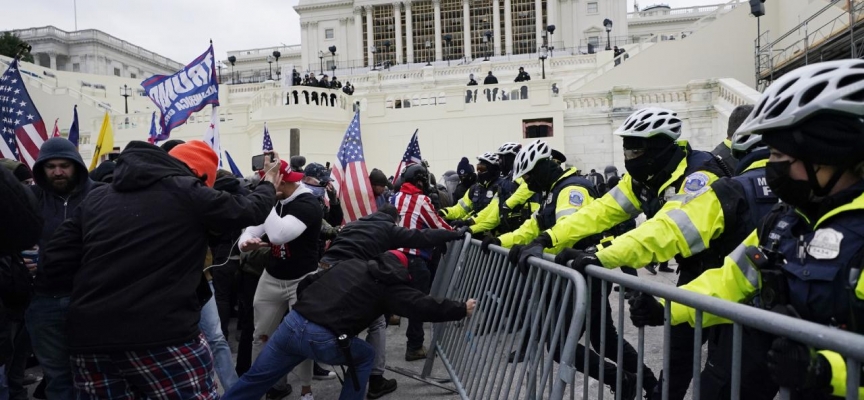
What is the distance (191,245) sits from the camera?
306 cm

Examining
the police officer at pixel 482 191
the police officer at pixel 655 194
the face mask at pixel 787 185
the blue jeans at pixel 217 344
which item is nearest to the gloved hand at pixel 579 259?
the police officer at pixel 655 194

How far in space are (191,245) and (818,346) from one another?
264cm

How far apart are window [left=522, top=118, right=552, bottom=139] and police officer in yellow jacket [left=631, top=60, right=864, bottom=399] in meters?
17.9

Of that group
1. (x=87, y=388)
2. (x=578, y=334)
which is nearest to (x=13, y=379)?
(x=87, y=388)

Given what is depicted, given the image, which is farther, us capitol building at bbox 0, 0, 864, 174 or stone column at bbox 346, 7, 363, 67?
stone column at bbox 346, 7, 363, 67

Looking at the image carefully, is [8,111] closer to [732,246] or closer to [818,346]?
[732,246]

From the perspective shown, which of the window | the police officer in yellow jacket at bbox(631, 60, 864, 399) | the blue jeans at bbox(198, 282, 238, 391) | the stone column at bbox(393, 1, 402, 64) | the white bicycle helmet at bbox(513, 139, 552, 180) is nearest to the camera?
the police officer in yellow jacket at bbox(631, 60, 864, 399)

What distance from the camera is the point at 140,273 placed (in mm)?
2896

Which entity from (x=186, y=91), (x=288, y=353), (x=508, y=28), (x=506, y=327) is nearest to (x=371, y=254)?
(x=288, y=353)

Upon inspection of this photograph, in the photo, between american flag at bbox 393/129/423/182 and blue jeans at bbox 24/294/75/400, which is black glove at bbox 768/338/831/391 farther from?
american flag at bbox 393/129/423/182

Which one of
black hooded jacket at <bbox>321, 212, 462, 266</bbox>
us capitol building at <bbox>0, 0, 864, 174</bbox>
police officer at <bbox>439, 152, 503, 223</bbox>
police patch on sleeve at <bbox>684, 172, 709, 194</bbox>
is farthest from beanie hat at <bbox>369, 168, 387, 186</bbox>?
us capitol building at <bbox>0, 0, 864, 174</bbox>

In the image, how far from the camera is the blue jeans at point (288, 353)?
386 cm

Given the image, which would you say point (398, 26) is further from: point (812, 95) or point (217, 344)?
point (812, 95)

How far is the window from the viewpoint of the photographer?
19906 mm
